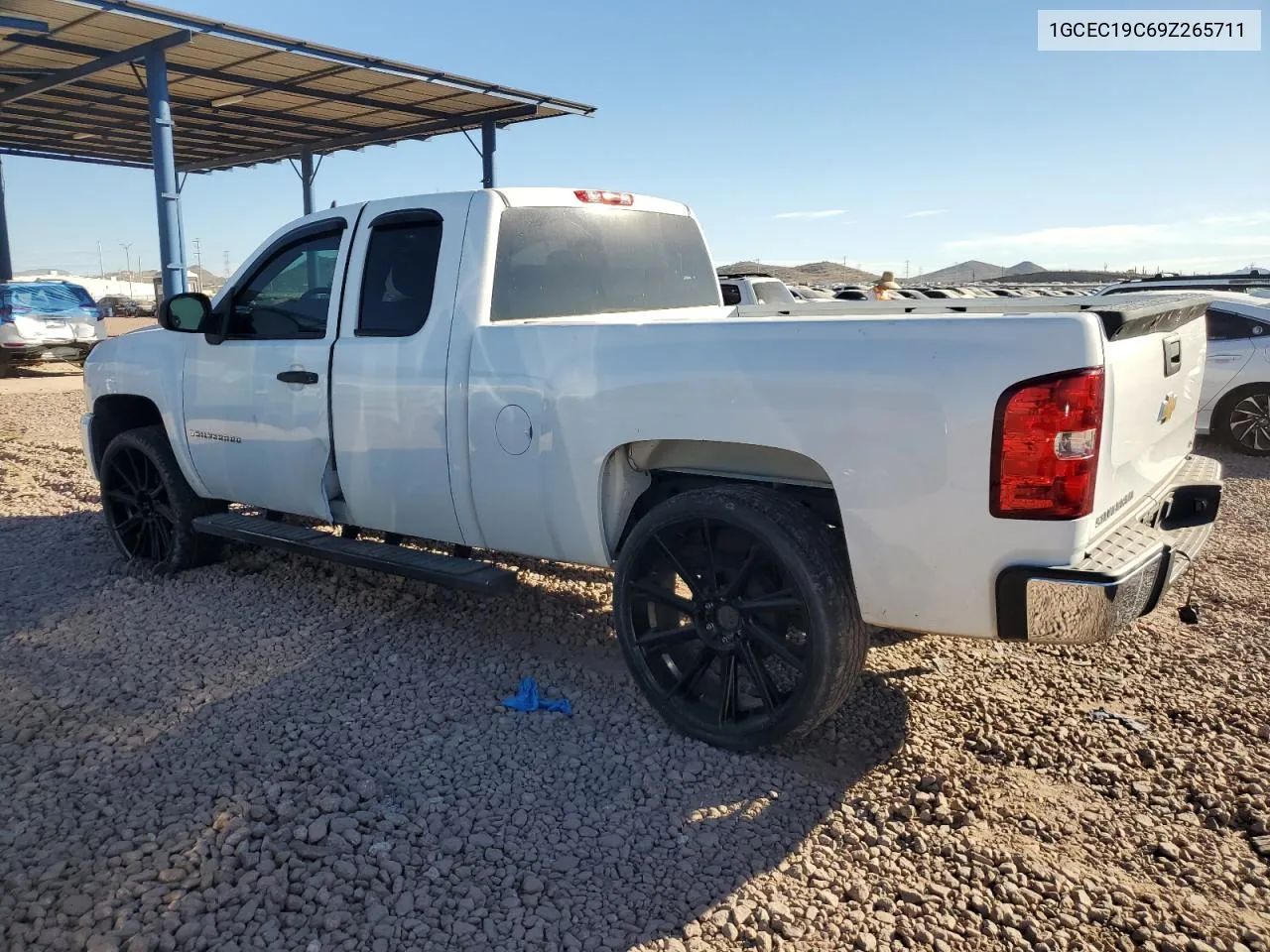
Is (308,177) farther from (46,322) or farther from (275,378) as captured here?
(275,378)

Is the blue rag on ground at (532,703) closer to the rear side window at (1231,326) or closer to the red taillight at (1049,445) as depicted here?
the red taillight at (1049,445)

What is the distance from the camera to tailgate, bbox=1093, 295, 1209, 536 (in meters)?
Answer: 2.99

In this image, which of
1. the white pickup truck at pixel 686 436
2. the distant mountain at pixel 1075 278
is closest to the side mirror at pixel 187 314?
the white pickup truck at pixel 686 436

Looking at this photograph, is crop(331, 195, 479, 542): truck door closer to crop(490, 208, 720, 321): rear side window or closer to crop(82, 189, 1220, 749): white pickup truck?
crop(82, 189, 1220, 749): white pickup truck

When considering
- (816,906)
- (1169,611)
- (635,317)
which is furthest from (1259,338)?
(816,906)

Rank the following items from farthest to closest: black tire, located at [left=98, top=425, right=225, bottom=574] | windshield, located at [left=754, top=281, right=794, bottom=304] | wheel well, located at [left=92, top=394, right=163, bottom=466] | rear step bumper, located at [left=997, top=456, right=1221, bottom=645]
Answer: windshield, located at [left=754, top=281, right=794, bottom=304] → wheel well, located at [left=92, top=394, right=163, bottom=466] → black tire, located at [left=98, top=425, right=225, bottom=574] → rear step bumper, located at [left=997, top=456, right=1221, bottom=645]

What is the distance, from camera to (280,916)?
275 centimetres

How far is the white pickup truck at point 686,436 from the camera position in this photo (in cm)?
295

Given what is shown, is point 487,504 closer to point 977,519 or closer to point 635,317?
point 635,317

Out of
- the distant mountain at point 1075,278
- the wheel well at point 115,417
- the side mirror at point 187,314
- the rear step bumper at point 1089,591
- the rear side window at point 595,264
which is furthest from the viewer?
the distant mountain at point 1075,278

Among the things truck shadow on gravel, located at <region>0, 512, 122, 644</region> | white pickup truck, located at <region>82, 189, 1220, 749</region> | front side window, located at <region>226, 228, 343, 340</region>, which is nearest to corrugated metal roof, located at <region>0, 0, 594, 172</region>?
truck shadow on gravel, located at <region>0, 512, 122, 644</region>

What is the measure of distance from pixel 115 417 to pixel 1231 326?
10218 mm

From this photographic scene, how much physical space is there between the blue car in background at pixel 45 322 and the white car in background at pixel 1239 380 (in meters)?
18.2

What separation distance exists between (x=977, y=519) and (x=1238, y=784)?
1.49 meters
